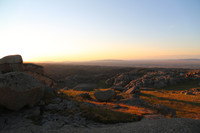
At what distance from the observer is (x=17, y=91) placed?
391 inches

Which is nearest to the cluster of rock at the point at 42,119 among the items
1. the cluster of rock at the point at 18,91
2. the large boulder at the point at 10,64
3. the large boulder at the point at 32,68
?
the cluster of rock at the point at 18,91

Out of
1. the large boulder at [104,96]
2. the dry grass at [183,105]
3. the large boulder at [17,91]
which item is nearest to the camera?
the large boulder at [17,91]

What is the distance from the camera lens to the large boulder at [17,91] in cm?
970

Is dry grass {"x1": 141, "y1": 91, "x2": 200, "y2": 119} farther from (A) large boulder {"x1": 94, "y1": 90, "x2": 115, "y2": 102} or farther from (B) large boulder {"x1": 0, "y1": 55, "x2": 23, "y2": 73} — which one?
(B) large boulder {"x1": 0, "y1": 55, "x2": 23, "y2": 73}


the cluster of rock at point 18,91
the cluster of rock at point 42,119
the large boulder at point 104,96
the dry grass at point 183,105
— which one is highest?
the cluster of rock at point 18,91

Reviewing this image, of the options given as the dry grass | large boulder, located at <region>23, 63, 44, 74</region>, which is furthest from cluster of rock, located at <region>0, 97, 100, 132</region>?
the dry grass

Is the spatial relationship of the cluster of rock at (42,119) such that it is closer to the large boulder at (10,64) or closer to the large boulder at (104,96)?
the large boulder at (10,64)

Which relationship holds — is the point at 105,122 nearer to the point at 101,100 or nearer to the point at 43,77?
the point at 101,100

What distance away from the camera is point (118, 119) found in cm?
1070

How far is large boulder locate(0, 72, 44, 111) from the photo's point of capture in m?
9.70

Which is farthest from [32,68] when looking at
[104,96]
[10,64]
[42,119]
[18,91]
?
[42,119]

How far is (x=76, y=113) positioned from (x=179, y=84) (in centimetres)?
4087

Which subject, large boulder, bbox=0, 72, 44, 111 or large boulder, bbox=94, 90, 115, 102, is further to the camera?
large boulder, bbox=94, 90, 115, 102

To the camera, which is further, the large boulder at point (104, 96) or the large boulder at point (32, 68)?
the large boulder at point (104, 96)
